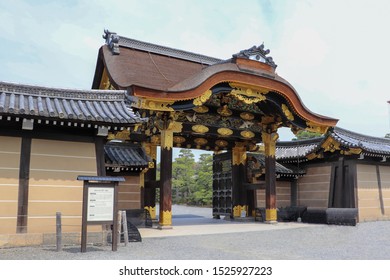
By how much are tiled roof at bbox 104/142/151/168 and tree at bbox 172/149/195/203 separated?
91.5ft

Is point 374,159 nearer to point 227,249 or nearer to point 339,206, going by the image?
point 339,206

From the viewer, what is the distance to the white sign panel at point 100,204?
8.73 meters

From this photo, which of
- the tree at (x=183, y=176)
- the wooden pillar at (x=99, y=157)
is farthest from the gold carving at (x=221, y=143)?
the tree at (x=183, y=176)

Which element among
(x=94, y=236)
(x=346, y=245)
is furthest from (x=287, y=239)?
(x=94, y=236)

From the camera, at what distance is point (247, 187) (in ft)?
58.5

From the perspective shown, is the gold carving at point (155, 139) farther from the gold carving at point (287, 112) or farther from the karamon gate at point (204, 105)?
the gold carving at point (287, 112)

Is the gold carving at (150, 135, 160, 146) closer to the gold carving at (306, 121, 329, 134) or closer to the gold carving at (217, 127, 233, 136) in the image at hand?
the gold carving at (217, 127, 233, 136)

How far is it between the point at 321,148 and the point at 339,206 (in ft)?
9.11

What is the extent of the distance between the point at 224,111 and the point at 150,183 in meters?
4.21

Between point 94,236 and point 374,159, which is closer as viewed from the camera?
point 94,236

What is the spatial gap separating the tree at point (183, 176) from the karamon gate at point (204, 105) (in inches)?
975

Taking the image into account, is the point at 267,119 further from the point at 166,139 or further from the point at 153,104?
the point at 153,104

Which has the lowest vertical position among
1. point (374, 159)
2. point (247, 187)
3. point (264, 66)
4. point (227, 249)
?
point (227, 249)

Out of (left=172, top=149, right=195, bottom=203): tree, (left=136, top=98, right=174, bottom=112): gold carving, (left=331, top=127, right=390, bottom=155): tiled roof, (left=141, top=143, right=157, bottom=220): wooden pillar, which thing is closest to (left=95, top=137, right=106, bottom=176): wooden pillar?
(left=136, top=98, right=174, bottom=112): gold carving
